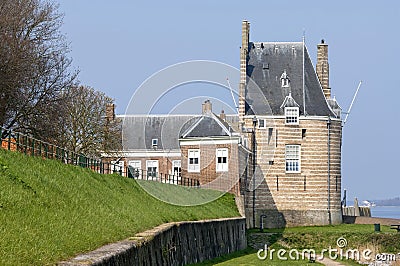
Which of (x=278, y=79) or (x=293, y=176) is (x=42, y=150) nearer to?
(x=293, y=176)

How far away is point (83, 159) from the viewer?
33.1 metres

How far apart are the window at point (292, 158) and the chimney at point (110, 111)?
12578 millimetres

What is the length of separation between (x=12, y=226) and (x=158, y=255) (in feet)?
24.9

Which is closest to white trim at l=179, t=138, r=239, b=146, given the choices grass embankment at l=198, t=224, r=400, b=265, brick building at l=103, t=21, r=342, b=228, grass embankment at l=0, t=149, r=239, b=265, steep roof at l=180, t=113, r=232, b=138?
steep roof at l=180, t=113, r=232, b=138

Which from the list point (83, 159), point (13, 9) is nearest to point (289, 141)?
point (13, 9)

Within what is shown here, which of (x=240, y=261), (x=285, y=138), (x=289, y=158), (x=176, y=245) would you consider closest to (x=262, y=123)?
(x=285, y=138)

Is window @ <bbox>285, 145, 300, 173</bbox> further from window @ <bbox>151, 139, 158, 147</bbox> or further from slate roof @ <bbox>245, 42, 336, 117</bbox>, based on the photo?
window @ <bbox>151, 139, 158, 147</bbox>

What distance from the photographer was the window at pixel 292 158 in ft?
200

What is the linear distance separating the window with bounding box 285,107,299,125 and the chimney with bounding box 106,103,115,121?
12254 mm

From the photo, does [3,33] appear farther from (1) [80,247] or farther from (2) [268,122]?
(1) [80,247]

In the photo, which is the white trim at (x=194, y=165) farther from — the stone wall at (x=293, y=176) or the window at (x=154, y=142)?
the window at (x=154, y=142)

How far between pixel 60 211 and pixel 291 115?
45.4 meters

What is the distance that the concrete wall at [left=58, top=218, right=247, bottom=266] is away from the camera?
13.4 m

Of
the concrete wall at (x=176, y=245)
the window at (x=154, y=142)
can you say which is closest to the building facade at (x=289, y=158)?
the concrete wall at (x=176, y=245)
